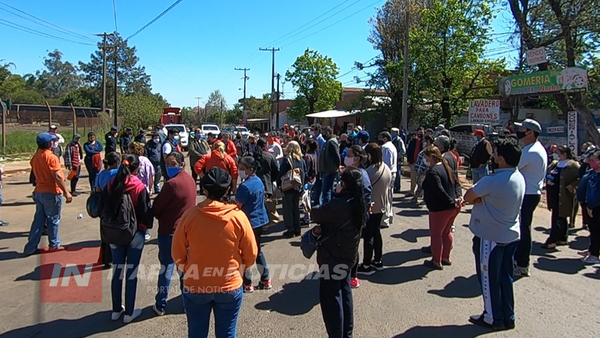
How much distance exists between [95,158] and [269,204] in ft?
17.0

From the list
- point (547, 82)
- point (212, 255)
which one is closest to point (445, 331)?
point (212, 255)

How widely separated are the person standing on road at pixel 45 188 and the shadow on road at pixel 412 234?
5506 mm

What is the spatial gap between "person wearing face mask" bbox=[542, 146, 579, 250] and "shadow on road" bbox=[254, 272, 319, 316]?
4.26 m

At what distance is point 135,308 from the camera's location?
14.7 ft

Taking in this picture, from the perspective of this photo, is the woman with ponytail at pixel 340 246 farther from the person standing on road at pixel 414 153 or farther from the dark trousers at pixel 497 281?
the person standing on road at pixel 414 153

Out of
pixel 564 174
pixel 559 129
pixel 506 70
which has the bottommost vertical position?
pixel 564 174

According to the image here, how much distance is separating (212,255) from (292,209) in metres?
4.54

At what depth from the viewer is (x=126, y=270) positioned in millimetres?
4176

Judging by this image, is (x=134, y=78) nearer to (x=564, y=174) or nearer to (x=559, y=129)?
(x=559, y=129)

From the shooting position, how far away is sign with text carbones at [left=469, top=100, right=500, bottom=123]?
552 inches

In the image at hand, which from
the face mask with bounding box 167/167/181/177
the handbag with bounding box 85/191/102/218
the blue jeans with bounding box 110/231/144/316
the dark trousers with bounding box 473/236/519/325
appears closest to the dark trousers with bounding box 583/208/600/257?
the dark trousers with bounding box 473/236/519/325

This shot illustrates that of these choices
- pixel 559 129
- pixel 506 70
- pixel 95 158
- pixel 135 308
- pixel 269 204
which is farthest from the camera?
pixel 506 70

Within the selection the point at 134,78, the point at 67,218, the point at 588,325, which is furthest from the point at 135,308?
the point at 134,78

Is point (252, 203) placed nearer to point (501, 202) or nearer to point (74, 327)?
point (74, 327)
